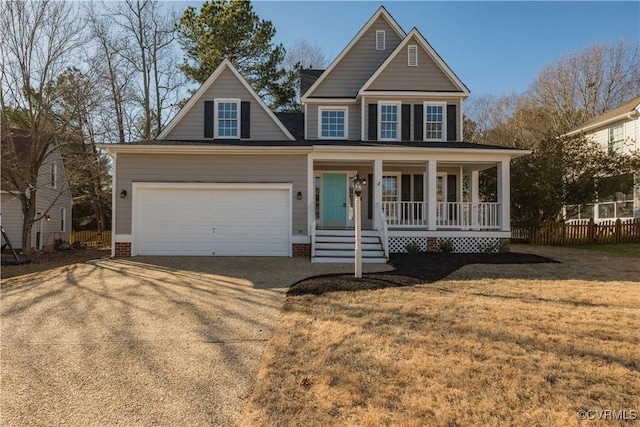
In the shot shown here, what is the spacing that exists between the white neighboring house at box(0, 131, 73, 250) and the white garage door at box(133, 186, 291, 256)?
7021 millimetres

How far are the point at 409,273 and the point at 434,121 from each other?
24.4 feet

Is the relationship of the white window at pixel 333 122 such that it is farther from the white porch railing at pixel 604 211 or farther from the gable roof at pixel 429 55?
the white porch railing at pixel 604 211

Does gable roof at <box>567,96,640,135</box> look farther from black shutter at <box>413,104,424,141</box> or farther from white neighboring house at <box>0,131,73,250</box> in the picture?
white neighboring house at <box>0,131,73,250</box>

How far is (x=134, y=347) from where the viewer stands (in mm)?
4324

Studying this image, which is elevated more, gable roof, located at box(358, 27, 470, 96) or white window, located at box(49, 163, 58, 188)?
gable roof, located at box(358, 27, 470, 96)

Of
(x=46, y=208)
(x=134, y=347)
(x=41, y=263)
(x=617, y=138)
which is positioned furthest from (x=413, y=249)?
(x=46, y=208)

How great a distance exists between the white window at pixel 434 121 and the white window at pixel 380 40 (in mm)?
3105

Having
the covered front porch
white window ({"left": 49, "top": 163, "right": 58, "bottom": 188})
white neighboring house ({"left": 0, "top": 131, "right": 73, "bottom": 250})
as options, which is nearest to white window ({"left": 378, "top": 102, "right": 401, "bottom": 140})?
the covered front porch

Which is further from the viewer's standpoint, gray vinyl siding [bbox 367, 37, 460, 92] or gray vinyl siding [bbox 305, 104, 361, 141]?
gray vinyl siding [bbox 305, 104, 361, 141]

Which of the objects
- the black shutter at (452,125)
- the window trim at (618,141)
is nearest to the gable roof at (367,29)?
the black shutter at (452,125)

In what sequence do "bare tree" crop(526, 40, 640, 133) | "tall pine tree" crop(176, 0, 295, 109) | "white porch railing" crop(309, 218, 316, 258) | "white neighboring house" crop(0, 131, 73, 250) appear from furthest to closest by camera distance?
"bare tree" crop(526, 40, 640, 133) → "tall pine tree" crop(176, 0, 295, 109) → "white neighboring house" crop(0, 131, 73, 250) → "white porch railing" crop(309, 218, 316, 258)

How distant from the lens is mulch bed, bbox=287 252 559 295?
23.8 feet

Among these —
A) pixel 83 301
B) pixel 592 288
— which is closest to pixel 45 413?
A: pixel 83 301

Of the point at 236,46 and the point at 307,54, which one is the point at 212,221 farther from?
the point at 307,54
